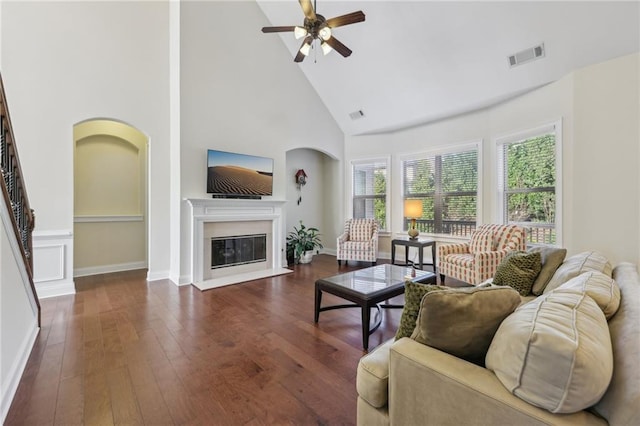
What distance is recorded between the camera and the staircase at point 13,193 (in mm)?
2088

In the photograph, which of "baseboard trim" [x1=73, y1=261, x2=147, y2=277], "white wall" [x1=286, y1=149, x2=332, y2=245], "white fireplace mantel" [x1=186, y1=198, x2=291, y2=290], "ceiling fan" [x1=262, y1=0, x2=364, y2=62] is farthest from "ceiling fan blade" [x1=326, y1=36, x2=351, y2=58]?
"baseboard trim" [x1=73, y1=261, x2=147, y2=277]

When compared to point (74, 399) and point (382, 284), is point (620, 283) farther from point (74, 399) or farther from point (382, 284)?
point (74, 399)

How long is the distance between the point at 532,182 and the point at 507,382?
422 centimetres

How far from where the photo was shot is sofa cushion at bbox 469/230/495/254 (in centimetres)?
401

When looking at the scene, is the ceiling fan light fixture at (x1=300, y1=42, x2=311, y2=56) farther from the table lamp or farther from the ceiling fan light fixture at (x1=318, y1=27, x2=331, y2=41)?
the table lamp

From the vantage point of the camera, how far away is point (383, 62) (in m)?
4.66

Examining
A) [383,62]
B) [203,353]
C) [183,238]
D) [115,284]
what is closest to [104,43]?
[183,238]

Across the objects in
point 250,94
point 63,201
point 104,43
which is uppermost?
point 104,43

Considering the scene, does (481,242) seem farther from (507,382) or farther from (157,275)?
(157,275)

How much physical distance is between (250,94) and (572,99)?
460 centimetres

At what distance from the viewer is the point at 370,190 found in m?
6.42

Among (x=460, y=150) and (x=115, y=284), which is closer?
(x=115, y=284)

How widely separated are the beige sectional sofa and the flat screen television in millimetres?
3839

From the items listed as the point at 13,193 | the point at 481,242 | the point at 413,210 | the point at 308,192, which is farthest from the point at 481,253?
the point at 13,193
